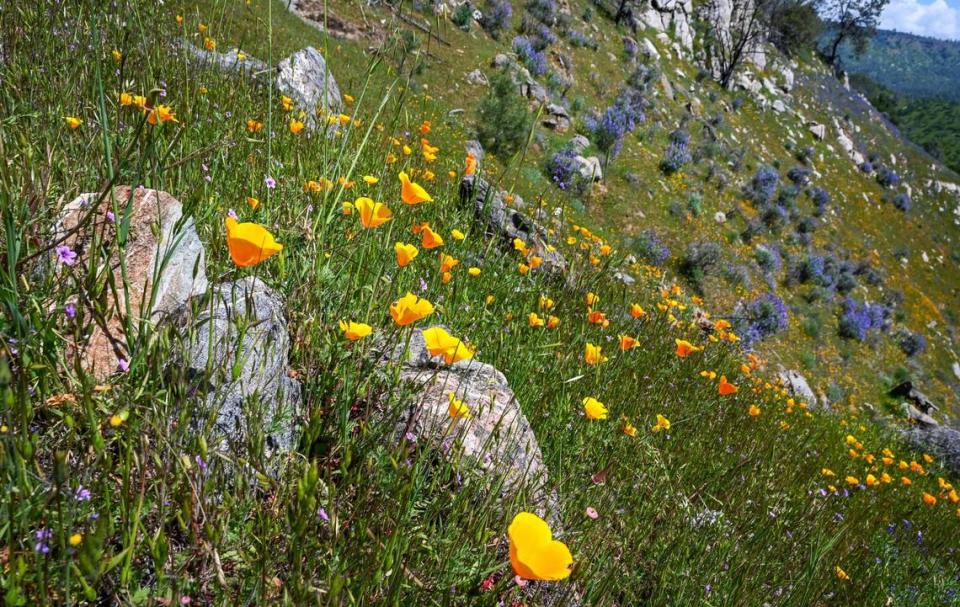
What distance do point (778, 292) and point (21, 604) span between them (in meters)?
19.1

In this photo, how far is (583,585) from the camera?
160 cm

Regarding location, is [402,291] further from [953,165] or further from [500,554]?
[953,165]

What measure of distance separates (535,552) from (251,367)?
961 millimetres

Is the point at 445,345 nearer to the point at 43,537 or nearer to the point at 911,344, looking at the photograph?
the point at 43,537

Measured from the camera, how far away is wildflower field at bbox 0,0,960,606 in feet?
3.25

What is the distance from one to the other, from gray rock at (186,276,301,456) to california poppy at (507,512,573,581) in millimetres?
699

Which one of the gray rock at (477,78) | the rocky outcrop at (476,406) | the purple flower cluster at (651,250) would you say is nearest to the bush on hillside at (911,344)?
the purple flower cluster at (651,250)

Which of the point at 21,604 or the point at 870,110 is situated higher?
the point at 870,110

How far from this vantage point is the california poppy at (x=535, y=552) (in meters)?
0.92

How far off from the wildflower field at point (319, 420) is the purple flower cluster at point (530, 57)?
14384 mm

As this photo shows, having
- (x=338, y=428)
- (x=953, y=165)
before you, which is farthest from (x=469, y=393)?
(x=953, y=165)

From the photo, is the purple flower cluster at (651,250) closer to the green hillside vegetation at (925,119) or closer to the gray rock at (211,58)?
the gray rock at (211,58)

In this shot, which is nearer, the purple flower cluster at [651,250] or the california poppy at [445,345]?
the california poppy at [445,345]

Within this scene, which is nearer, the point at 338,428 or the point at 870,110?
the point at 338,428
